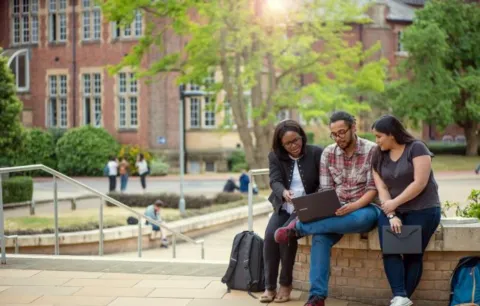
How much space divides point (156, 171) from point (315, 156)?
3389 centimetres

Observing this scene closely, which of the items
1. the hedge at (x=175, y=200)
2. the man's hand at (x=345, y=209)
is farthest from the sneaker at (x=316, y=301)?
the hedge at (x=175, y=200)

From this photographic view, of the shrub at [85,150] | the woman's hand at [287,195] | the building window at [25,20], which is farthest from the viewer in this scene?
the building window at [25,20]

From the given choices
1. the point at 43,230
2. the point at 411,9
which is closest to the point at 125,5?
the point at 43,230

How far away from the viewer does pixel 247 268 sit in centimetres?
827

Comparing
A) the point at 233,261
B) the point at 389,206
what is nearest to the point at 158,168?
the point at 233,261

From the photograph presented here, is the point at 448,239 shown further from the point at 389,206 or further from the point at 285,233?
the point at 285,233

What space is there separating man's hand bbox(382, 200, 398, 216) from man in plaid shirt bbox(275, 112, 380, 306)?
0.62 feet

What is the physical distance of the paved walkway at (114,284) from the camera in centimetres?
789

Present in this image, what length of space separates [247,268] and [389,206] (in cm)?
166

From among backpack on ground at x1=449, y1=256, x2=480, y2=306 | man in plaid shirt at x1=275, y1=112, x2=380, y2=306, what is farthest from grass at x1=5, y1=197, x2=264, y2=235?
backpack on ground at x1=449, y1=256, x2=480, y2=306

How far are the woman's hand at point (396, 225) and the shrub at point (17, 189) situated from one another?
17901 millimetres

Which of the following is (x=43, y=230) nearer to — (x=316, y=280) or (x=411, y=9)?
(x=316, y=280)

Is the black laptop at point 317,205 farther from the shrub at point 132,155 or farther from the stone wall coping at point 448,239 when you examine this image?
the shrub at point 132,155

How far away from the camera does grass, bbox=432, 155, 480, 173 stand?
43.4 m
